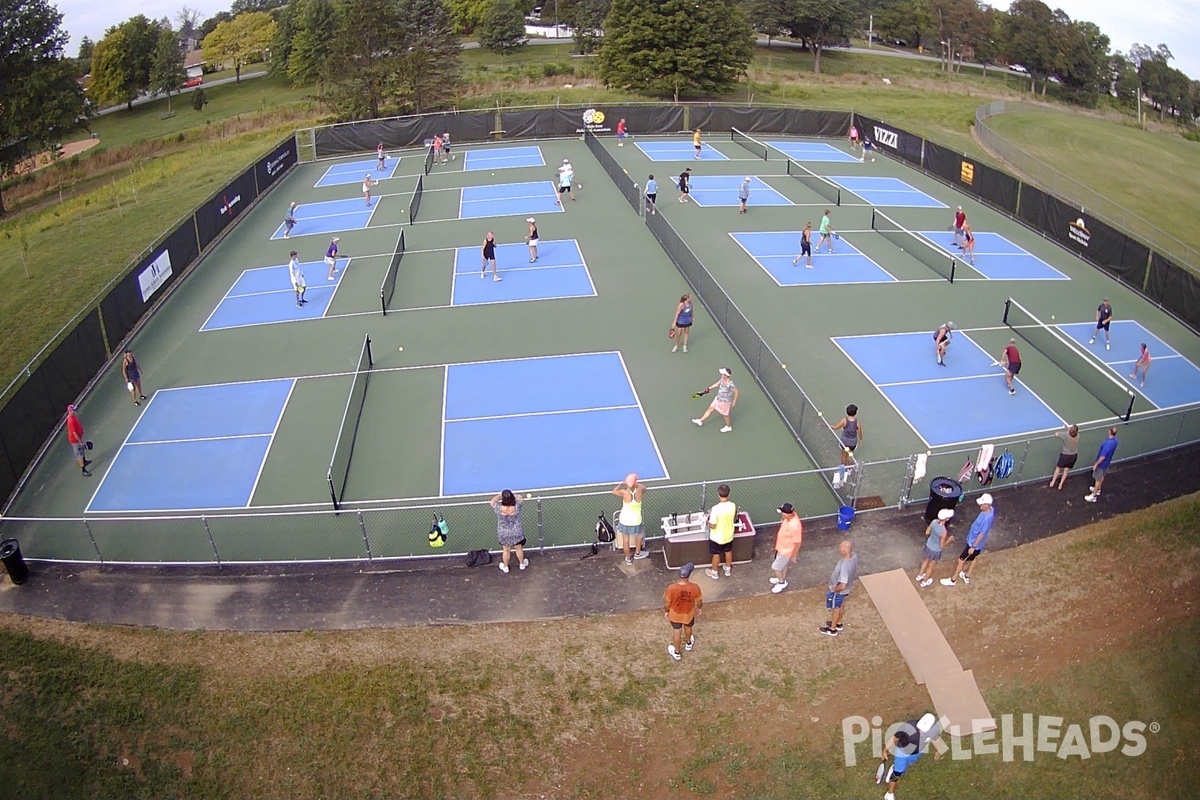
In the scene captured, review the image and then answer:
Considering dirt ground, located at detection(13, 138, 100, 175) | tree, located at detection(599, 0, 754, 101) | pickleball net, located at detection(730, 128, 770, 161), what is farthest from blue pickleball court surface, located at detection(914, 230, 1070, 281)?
dirt ground, located at detection(13, 138, 100, 175)

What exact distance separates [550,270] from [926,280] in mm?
12328

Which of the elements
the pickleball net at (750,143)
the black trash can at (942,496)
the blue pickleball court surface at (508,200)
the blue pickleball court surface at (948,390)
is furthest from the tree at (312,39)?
the black trash can at (942,496)

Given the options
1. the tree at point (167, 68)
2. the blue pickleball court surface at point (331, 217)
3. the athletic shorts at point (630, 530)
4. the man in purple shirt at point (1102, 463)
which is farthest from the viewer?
the tree at point (167, 68)

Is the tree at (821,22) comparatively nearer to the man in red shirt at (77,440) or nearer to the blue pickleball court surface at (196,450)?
the blue pickleball court surface at (196,450)

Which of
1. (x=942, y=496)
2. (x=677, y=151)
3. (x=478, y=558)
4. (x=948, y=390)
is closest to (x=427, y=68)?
(x=677, y=151)

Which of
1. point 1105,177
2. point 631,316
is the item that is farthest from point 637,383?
point 1105,177

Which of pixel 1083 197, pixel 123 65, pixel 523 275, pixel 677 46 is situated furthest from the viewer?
pixel 123 65

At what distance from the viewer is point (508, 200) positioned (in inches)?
1446

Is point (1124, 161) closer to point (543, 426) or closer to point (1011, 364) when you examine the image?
point (1011, 364)

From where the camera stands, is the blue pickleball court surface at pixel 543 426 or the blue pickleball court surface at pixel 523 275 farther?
the blue pickleball court surface at pixel 523 275

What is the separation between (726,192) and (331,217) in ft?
56.4

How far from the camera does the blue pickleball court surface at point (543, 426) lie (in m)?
17.1

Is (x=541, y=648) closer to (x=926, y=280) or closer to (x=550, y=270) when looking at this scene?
(x=550, y=270)

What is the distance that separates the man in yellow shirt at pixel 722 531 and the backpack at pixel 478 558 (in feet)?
11.8
